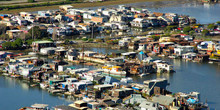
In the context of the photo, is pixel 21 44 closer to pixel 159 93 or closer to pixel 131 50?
pixel 131 50

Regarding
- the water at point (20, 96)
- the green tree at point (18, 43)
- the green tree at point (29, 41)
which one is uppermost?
the green tree at point (18, 43)

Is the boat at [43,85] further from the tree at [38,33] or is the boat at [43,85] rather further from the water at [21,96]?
the tree at [38,33]

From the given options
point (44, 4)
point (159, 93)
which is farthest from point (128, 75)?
point (44, 4)

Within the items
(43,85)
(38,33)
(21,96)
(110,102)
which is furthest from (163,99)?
(38,33)

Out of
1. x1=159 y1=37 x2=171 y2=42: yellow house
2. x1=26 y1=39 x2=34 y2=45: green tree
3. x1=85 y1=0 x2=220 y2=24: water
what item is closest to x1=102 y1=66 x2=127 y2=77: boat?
x1=159 y1=37 x2=171 y2=42: yellow house

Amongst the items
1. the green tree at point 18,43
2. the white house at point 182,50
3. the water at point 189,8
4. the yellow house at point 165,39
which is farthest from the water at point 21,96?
the water at point 189,8

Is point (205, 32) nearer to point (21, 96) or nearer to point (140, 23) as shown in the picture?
point (140, 23)
